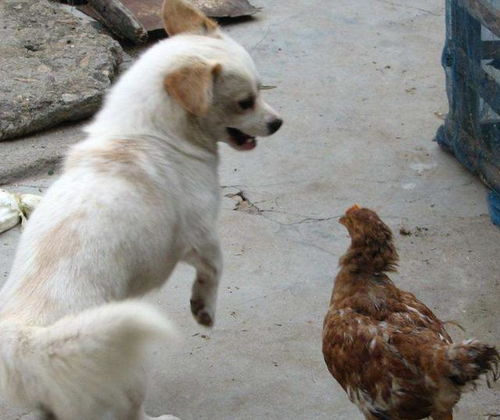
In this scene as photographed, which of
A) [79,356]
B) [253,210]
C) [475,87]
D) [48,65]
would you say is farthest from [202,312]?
[48,65]

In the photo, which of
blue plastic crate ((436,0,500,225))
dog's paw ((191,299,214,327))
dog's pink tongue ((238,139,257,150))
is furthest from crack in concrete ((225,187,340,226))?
dog's paw ((191,299,214,327))

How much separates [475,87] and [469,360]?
2.69 m

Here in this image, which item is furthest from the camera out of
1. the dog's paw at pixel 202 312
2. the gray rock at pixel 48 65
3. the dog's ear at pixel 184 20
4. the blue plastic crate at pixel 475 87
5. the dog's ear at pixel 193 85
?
the gray rock at pixel 48 65

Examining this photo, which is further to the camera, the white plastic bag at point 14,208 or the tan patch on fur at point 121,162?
the white plastic bag at point 14,208

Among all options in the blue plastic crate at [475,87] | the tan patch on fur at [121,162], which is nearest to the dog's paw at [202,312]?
the tan patch on fur at [121,162]

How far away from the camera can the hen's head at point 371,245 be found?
13.2 ft

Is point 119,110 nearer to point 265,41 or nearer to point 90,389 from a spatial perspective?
point 90,389

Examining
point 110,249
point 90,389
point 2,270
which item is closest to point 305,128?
point 2,270

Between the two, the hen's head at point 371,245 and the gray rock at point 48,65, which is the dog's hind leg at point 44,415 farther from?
the gray rock at point 48,65

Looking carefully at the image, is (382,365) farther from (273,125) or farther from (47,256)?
(47,256)

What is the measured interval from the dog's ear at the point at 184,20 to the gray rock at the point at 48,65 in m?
2.25

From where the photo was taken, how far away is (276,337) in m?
4.57

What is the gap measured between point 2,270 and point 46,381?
2153mm

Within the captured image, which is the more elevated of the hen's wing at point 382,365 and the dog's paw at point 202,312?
the hen's wing at point 382,365
